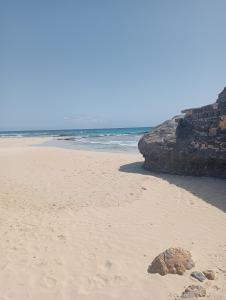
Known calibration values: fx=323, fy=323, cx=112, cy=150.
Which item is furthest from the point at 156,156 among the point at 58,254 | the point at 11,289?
the point at 11,289

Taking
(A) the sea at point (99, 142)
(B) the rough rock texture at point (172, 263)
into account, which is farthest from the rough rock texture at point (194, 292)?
(A) the sea at point (99, 142)

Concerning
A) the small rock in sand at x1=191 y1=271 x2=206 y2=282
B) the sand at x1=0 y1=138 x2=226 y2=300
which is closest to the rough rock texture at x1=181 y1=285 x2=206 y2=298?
the sand at x1=0 y1=138 x2=226 y2=300

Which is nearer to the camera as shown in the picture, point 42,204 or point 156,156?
point 42,204

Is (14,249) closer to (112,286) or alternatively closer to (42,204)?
(112,286)

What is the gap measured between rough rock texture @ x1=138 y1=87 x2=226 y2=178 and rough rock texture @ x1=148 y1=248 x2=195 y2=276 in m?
5.19

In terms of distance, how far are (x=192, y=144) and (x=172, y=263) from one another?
6.03 metres

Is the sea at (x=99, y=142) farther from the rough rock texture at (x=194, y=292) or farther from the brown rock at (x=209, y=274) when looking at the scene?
the rough rock texture at (x=194, y=292)

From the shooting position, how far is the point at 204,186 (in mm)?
8445

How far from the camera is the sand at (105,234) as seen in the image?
393cm

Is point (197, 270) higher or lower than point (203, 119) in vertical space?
lower

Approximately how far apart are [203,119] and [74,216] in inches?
218

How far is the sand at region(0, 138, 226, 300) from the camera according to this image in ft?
12.9

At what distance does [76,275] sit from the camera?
4.17 m

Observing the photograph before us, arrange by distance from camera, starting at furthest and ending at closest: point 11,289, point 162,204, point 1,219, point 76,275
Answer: point 162,204, point 1,219, point 76,275, point 11,289
